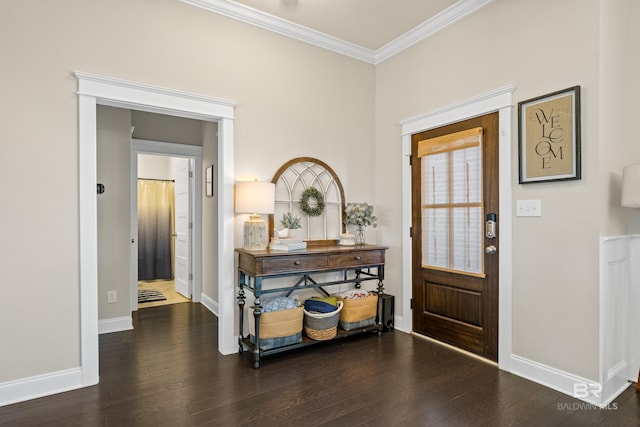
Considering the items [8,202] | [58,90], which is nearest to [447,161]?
[58,90]

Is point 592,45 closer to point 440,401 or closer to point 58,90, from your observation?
point 440,401

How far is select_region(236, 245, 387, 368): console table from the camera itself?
9.30 feet

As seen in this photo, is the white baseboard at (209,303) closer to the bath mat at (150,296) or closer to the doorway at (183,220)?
the doorway at (183,220)

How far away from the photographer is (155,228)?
6.61m

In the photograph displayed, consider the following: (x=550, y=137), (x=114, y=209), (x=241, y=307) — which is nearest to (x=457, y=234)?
(x=550, y=137)

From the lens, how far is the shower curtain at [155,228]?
254 inches

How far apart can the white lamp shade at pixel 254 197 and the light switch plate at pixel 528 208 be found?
6.39ft

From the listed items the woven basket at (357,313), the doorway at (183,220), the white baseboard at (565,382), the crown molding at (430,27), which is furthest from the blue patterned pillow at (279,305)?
the crown molding at (430,27)

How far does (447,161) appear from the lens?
327cm

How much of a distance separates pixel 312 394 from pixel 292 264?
99cm

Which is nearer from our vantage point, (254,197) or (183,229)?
(254,197)

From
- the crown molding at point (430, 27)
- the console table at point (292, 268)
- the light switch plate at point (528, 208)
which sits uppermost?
the crown molding at point (430, 27)

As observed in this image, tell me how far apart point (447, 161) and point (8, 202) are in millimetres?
3332

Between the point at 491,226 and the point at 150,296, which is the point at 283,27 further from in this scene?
the point at 150,296
